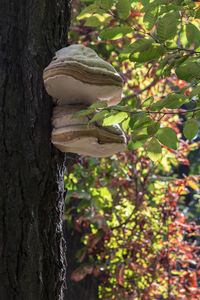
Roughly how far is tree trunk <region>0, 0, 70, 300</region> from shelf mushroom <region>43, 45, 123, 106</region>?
0.08 metres

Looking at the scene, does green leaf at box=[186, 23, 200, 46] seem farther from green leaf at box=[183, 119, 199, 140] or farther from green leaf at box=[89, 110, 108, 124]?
green leaf at box=[89, 110, 108, 124]

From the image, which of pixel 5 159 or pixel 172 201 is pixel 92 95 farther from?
pixel 172 201

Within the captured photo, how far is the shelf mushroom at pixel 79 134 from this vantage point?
4.98 feet

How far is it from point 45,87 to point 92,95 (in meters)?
0.24

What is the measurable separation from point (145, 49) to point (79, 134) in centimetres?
54

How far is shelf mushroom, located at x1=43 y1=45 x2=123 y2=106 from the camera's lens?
1.50 meters

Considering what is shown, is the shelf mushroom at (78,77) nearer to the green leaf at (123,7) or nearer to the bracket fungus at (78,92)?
the bracket fungus at (78,92)

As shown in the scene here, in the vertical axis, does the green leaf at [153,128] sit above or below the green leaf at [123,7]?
below

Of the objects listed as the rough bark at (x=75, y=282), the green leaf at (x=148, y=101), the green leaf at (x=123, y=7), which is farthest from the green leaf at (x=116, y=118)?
the rough bark at (x=75, y=282)

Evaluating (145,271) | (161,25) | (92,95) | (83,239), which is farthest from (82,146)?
(145,271)

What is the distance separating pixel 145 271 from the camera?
3.97m

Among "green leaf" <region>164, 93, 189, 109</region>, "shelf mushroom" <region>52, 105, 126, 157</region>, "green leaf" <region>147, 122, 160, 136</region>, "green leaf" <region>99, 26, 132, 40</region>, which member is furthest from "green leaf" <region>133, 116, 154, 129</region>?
"green leaf" <region>99, 26, 132, 40</region>

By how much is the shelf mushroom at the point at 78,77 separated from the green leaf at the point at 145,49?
365 mm

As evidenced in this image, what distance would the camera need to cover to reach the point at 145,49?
3.87 ft
